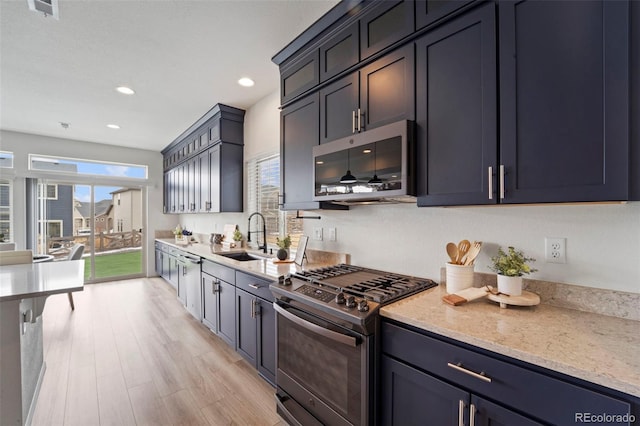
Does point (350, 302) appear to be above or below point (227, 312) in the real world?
above

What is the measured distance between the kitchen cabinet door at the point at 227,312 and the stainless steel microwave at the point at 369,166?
1.33 metres

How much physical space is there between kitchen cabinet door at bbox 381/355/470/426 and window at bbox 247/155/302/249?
72.7 inches

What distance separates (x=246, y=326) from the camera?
7.77 feet

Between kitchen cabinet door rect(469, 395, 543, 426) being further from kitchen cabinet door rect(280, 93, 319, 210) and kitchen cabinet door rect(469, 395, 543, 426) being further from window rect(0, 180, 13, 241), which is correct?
window rect(0, 180, 13, 241)

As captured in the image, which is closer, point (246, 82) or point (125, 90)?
point (246, 82)

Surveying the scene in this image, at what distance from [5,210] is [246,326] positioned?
17.3 feet

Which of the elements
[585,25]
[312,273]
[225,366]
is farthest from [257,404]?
[585,25]

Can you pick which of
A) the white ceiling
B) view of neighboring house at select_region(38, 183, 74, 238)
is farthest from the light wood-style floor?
the white ceiling

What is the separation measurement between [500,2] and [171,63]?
8.72 feet

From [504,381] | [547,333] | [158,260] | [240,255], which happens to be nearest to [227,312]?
→ [240,255]

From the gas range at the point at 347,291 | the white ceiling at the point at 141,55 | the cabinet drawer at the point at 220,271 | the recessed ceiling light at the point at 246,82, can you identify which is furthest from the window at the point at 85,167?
the gas range at the point at 347,291

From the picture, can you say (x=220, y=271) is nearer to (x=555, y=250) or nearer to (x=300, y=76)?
(x=300, y=76)

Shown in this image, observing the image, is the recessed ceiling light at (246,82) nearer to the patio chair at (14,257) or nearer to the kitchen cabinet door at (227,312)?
the kitchen cabinet door at (227,312)

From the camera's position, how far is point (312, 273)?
1.96 m
